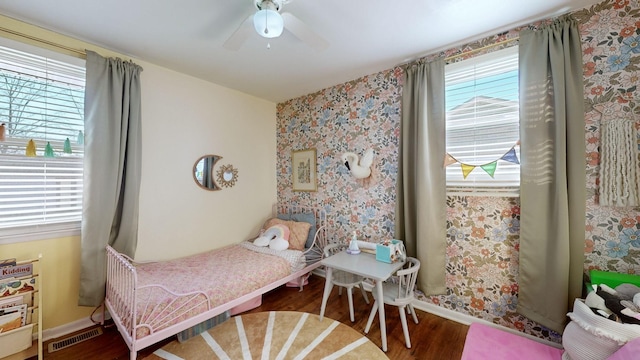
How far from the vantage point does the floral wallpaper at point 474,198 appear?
158 cm

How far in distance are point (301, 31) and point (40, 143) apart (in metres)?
2.31

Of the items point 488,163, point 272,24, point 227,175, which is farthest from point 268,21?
point 227,175

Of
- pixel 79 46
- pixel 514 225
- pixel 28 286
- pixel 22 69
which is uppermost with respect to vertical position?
pixel 79 46

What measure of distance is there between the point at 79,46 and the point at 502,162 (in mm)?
3798

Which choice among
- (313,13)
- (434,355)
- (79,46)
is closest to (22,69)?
(79,46)

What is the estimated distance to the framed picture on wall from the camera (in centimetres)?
327

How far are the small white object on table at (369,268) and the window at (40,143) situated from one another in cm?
231

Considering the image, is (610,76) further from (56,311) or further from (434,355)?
(56,311)

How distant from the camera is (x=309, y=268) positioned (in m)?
2.79

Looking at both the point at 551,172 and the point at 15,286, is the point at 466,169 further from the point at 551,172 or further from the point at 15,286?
the point at 15,286

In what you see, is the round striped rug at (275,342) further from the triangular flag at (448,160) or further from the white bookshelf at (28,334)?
the triangular flag at (448,160)

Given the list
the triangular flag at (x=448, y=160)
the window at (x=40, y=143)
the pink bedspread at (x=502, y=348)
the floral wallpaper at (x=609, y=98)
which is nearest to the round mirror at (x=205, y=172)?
the window at (x=40, y=143)

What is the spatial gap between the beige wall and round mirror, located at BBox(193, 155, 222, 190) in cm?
6

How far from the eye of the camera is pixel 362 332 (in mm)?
2057
